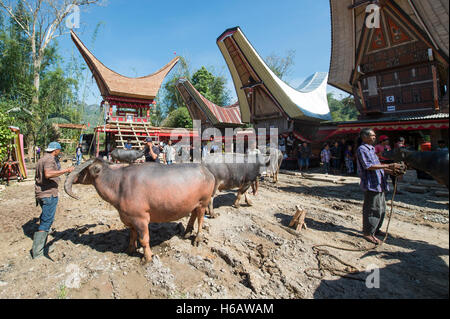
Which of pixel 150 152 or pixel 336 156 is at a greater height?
pixel 150 152

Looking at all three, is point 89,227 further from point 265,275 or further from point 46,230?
point 265,275

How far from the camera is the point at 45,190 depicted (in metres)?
3.58

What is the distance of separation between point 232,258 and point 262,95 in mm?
15581

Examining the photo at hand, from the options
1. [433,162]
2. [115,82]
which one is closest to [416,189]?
[433,162]

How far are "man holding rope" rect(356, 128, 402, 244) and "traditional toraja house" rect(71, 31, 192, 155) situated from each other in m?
14.4

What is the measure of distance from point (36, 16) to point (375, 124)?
99.7ft

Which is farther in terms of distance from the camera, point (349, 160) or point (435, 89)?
point (349, 160)

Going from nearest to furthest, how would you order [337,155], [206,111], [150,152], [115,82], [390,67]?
[150,152]
[390,67]
[337,155]
[115,82]
[206,111]

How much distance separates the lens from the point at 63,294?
2.53 meters

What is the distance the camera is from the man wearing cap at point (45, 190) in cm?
348

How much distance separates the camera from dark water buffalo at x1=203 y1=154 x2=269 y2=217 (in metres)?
4.46

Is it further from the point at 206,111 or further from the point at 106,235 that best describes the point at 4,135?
the point at 206,111

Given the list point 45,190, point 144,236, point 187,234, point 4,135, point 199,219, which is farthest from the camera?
point 4,135
